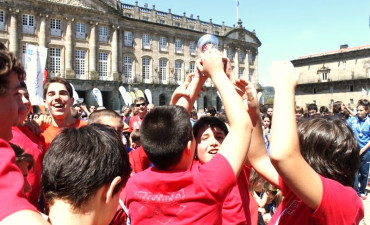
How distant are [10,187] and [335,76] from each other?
5530 centimetres

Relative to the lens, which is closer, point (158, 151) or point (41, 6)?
point (158, 151)

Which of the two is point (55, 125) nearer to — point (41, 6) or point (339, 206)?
point (339, 206)

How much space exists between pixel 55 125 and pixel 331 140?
309cm

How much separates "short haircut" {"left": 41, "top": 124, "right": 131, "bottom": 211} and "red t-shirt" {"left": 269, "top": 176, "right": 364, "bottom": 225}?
96 centimetres

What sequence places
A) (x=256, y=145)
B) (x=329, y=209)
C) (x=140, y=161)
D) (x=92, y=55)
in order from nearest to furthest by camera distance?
(x=329, y=209)
(x=256, y=145)
(x=140, y=161)
(x=92, y=55)

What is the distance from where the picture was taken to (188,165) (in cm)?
201

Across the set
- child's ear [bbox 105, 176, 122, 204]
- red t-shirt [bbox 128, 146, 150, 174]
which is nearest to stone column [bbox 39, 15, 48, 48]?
red t-shirt [bbox 128, 146, 150, 174]

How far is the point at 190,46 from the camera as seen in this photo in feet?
141

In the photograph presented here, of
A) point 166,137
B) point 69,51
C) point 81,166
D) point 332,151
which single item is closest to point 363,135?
point 332,151

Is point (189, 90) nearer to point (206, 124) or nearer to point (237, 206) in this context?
point (206, 124)

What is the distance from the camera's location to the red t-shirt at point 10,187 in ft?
3.09

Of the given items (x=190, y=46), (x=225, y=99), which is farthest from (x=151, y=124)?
(x=190, y=46)

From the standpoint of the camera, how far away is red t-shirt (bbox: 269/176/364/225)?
157cm

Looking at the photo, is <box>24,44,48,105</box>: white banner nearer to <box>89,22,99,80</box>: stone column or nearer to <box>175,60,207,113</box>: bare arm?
<box>175,60,207,113</box>: bare arm
